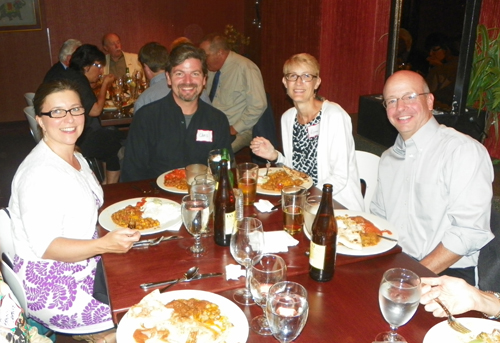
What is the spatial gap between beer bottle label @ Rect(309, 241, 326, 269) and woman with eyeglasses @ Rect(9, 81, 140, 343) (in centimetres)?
81

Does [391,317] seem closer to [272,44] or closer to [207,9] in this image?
[272,44]

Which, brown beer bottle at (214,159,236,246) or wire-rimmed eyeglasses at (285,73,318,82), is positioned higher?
wire-rimmed eyeglasses at (285,73,318,82)

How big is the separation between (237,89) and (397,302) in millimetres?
3635

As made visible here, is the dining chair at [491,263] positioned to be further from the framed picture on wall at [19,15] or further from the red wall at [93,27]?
the framed picture on wall at [19,15]

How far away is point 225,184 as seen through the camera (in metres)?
1.84

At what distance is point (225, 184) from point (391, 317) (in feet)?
2.79

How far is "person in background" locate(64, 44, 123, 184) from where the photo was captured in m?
4.16

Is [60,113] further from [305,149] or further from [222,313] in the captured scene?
[305,149]

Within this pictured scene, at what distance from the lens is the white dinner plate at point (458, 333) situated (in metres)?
1.24

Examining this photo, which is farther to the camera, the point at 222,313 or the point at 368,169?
the point at 368,169

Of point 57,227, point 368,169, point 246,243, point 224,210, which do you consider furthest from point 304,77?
point 57,227

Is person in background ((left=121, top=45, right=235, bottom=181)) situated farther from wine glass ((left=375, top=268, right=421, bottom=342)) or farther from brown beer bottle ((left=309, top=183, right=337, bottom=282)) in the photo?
wine glass ((left=375, top=268, right=421, bottom=342))

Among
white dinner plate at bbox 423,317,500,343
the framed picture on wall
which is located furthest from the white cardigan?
the framed picture on wall

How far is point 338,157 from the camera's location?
2.67m
